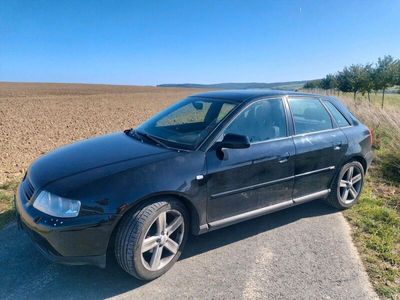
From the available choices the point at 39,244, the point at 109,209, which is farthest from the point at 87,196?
the point at 39,244

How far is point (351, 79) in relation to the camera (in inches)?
1342

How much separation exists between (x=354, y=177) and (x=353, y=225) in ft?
2.56

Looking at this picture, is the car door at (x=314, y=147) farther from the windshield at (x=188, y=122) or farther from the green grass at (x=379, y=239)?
the windshield at (x=188, y=122)

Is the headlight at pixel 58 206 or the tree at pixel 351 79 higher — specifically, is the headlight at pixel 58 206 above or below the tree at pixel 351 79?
below

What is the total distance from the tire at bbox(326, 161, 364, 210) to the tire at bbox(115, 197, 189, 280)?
7.78 ft

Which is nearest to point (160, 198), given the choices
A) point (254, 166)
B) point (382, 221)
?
point (254, 166)

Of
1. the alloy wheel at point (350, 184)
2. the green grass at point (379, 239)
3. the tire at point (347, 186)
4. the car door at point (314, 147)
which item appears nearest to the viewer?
the green grass at point (379, 239)

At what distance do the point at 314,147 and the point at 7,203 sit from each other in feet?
13.6

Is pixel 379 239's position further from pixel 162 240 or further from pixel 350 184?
pixel 162 240

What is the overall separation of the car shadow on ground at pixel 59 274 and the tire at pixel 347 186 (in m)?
1.45

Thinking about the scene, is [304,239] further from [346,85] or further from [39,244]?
[346,85]

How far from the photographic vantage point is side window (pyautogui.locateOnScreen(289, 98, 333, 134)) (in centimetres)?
423

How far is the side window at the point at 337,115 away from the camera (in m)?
4.71

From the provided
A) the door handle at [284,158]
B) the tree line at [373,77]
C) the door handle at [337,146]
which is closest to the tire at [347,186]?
the door handle at [337,146]
